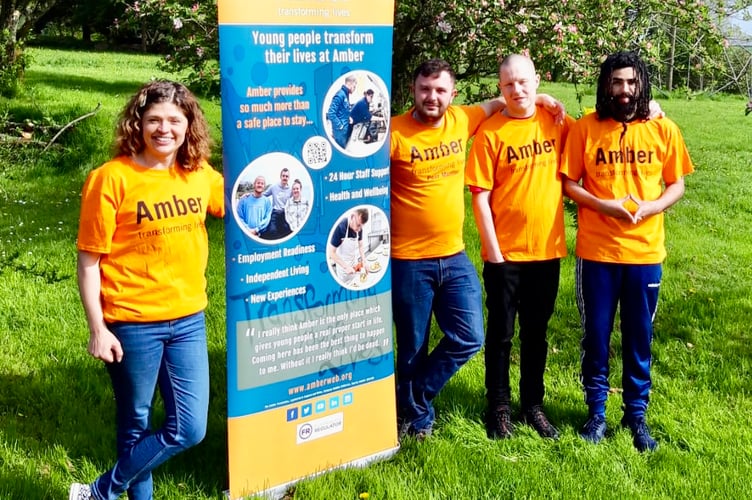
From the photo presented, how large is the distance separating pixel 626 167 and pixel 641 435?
1511 millimetres

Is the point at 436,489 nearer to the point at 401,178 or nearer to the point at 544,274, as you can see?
the point at 544,274

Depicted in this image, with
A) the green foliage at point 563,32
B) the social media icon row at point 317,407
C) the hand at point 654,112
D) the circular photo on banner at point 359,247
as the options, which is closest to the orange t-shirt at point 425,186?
the circular photo on banner at point 359,247

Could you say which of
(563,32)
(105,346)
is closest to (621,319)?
(105,346)

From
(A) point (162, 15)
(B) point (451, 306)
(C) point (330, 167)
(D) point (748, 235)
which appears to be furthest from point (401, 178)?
(D) point (748, 235)

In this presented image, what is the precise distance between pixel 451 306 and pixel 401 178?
0.74 metres

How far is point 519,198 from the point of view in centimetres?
393

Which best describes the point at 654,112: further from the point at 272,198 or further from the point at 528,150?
the point at 272,198

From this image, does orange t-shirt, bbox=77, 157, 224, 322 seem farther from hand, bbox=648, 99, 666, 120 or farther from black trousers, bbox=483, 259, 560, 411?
hand, bbox=648, 99, 666, 120

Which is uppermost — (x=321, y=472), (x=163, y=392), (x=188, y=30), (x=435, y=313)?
(x=188, y=30)

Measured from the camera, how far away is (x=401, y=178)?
3830 millimetres

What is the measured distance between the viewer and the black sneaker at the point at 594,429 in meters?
4.20

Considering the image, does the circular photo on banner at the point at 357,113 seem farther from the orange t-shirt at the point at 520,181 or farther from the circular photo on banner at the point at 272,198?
the orange t-shirt at the point at 520,181

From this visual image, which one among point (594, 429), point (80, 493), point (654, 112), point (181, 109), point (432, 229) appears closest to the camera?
point (181, 109)

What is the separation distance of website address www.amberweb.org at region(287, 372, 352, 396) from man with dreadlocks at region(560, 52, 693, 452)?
1395 mm
